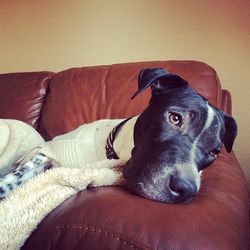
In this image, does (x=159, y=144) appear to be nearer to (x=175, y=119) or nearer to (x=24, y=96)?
(x=175, y=119)

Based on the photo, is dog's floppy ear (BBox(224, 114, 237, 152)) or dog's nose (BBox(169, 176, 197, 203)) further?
dog's floppy ear (BBox(224, 114, 237, 152))

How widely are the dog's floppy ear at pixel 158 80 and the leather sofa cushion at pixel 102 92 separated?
47 centimetres

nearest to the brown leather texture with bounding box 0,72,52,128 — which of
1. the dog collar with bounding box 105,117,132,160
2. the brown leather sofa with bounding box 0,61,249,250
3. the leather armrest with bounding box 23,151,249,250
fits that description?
the dog collar with bounding box 105,117,132,160

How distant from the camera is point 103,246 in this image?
0.76m

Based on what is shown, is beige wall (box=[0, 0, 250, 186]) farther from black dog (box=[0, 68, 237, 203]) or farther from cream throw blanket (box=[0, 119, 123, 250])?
cream throw blanket (box=[0, 119, 123, 250])

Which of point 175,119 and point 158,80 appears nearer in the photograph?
point 175,119

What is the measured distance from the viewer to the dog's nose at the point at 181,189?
3.09ft

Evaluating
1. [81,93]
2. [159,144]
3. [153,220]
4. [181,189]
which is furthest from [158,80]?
[81,93]

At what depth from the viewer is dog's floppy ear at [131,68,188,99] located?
1.22 m

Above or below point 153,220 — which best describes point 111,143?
below

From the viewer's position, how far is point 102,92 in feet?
6.45

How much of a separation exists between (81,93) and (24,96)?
0.39m

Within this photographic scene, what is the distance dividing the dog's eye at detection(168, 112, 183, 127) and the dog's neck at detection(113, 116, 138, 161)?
0.21 meters

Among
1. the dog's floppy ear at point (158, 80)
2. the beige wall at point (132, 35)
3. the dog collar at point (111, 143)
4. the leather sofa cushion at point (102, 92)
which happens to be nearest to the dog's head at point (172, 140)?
the dog's floppy ear at point (158, 80)
